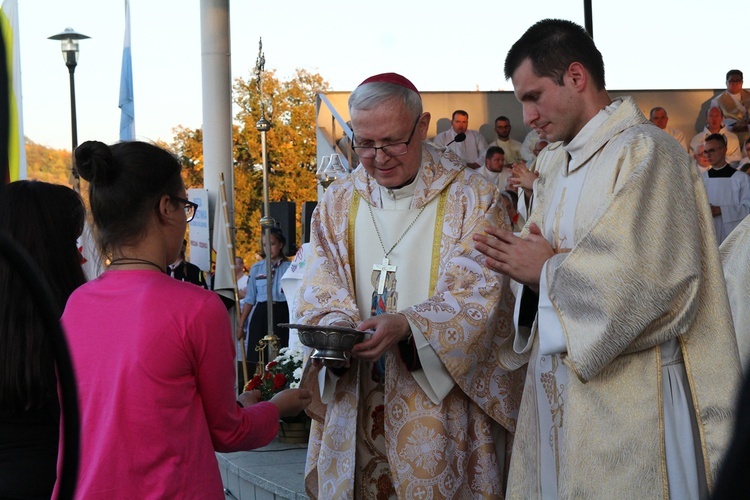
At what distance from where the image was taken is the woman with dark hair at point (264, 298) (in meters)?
10.8

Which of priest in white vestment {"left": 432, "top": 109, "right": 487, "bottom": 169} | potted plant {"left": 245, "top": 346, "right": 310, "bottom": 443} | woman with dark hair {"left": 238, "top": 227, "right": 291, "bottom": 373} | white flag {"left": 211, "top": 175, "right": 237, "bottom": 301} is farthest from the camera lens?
priest in white vestment {"left": 432, "top": 109, "right": 487, "bottom": 169}

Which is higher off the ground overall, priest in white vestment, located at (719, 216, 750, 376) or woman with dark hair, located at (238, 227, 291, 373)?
priest in white vestment, located at (719, 216, 750, 376)

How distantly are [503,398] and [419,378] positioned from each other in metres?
0.30

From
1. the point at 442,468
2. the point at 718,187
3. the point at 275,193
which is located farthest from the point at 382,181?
the point at 275,193

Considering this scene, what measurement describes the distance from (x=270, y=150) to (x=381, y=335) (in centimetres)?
2543

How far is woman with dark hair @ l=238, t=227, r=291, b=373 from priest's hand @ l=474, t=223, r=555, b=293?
8.01 metres

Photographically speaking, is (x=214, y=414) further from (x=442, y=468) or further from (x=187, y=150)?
(x=187, y=150)

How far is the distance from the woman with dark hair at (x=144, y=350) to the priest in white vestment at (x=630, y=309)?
2.63 feet

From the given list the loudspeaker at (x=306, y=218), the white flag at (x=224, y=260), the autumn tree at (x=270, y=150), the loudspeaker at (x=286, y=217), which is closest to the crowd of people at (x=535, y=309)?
the loudspeaker at (x=306, y=218)

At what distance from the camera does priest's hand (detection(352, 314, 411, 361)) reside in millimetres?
2883

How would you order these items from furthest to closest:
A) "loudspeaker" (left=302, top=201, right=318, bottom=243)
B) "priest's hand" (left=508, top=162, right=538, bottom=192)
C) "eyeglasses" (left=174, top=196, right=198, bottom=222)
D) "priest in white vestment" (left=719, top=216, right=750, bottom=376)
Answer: "loudspeaker" (left=302, top=201, right=318, bottom=243) → "priest's hand" (left=508, top=162, right=538, bottom=192) → "priest in white vestment" (left=719, top=216, right=750, bottom=376) → "eyeglasses" (left=174, top=196, right=198, bottom=222)

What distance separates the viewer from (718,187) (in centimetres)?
1067

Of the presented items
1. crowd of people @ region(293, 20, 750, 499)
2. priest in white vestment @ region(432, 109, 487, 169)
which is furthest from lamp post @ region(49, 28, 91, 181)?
crowd of people @ region(293, 20, 750, 499)

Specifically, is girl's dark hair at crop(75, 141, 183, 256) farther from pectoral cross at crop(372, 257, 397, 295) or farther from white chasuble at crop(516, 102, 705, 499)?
pectoral cross at crop(372, 257, 397, 295)
